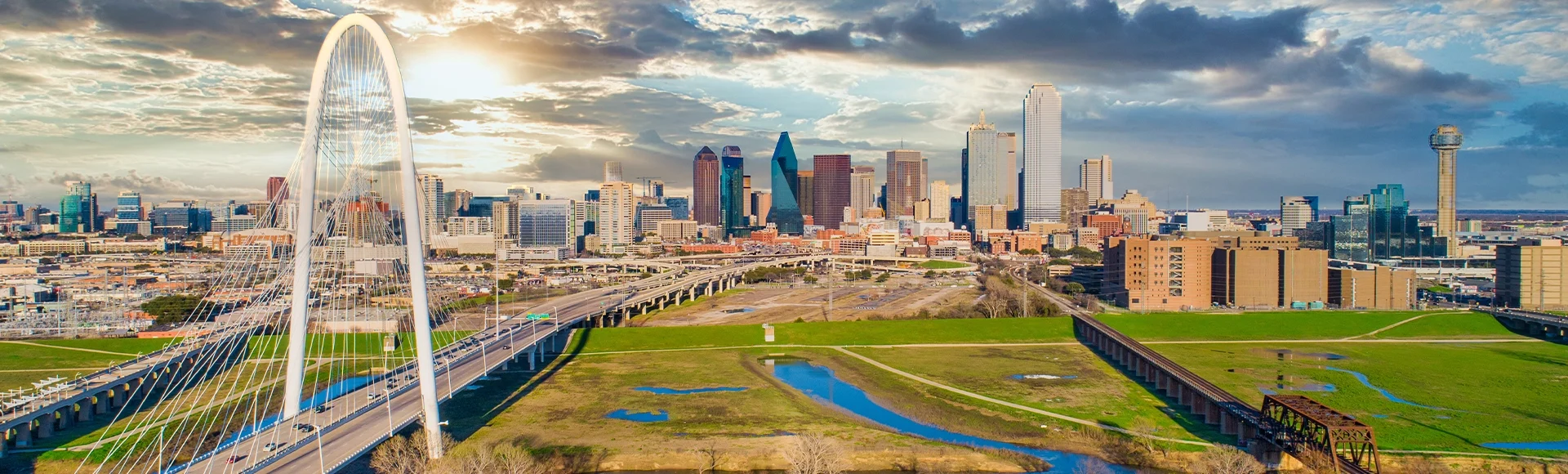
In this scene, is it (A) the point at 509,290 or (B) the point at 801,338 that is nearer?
(B) the point at 801,338

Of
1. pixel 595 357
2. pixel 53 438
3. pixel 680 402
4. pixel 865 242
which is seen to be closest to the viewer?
pixel 53 438

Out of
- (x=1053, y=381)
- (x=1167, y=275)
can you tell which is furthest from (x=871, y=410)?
(x=1167, y=275)

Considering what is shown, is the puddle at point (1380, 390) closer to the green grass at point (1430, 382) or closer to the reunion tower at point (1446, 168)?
the green grass at point (1430, 382)

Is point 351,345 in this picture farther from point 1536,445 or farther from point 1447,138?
point 1447,138

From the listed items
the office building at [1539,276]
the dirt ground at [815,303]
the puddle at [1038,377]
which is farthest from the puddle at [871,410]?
the office building at [1539,276]

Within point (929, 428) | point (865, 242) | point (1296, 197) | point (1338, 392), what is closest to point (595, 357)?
point (929, 428)

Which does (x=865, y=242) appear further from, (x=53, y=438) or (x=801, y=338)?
(x=53, y=438)

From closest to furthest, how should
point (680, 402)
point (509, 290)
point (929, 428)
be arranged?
1. point (929, 428)
2. point (680, 402)
3. point (509, 290)
